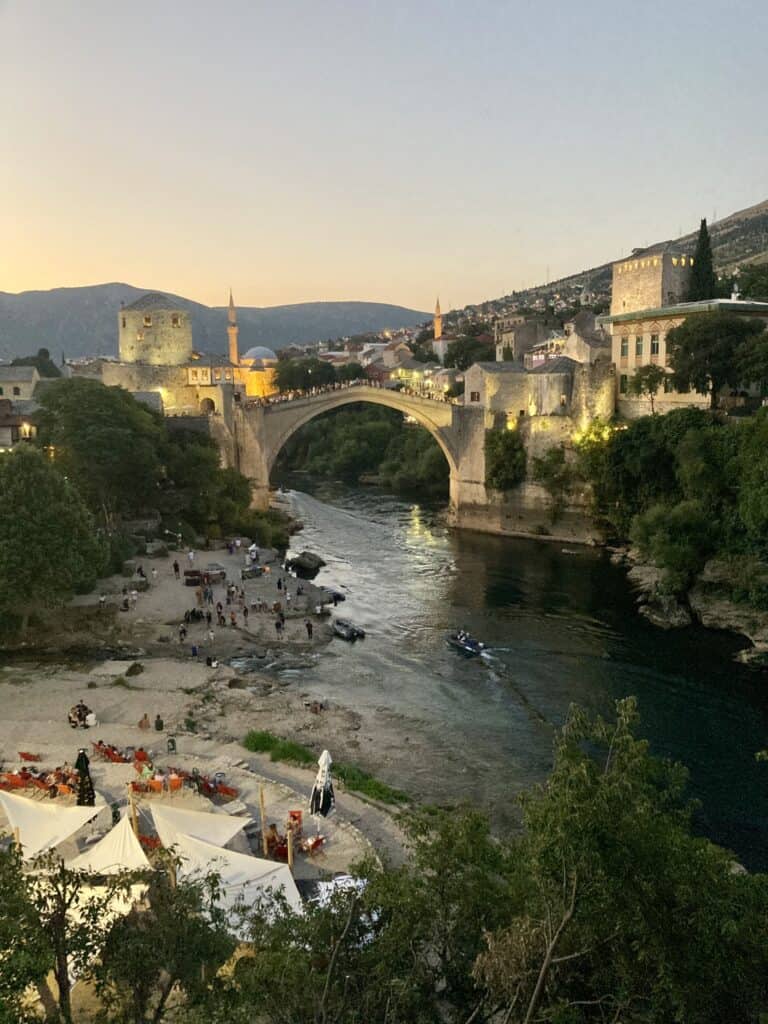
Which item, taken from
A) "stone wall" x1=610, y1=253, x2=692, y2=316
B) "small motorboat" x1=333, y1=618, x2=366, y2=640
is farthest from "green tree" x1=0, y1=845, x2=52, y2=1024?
"stone wall" x1=610, y1=253, x2=692, y2=316

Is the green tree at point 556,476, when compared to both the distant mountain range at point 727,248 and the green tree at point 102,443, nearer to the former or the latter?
the green tree at point 102,443

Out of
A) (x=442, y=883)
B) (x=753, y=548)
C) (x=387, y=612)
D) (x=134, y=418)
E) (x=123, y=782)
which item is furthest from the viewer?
(x=134, y=418)

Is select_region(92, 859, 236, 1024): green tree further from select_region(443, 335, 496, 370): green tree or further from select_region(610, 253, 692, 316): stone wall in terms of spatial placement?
select_region(443, 335, 496, 370): green tree

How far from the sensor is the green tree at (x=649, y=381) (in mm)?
38656

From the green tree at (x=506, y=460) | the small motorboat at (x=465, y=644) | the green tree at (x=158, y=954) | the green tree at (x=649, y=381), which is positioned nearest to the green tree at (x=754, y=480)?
the green tree at (x=649, y=381)

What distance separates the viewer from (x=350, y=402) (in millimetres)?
46750

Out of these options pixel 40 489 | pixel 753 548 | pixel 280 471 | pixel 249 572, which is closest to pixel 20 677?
pixel 40 489

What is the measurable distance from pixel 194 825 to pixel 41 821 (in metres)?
2.17

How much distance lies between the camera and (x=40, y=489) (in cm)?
2428

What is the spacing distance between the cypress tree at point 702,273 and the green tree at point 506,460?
13.9 metres

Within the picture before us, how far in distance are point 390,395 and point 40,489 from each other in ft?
85.4

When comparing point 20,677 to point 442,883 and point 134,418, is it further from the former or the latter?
point 442,883

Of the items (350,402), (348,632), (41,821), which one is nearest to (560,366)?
(350,402)

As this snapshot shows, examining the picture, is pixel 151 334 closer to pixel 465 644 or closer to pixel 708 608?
pixel 465 644
